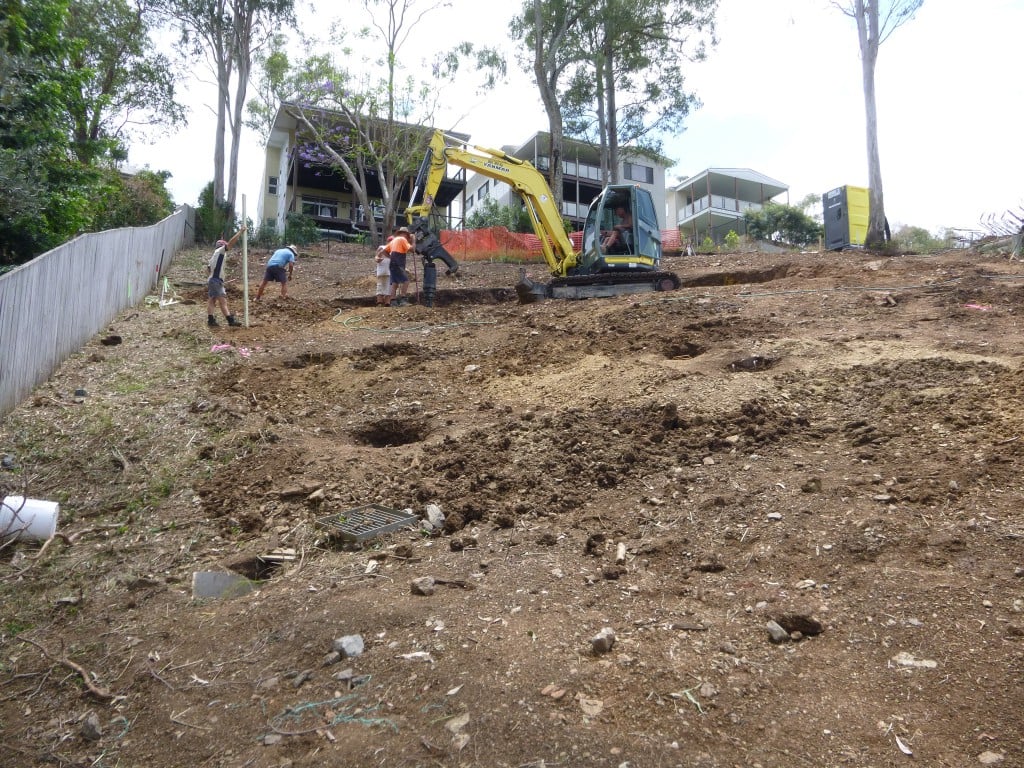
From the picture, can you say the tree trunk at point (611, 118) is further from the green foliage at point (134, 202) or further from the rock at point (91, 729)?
the rock at point (91, 729)

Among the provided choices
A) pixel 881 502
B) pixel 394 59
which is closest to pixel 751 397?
pixel 881 502

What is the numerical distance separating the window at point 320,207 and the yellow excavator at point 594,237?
2179 cm

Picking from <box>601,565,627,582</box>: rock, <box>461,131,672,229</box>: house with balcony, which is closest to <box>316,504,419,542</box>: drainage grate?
<box>601,565,627,582</box>: rock

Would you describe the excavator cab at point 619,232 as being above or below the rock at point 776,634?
above

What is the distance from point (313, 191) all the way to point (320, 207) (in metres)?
0.80

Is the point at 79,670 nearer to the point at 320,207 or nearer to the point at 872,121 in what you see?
the point at 872,121

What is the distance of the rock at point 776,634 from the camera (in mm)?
3180

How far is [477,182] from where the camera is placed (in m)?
42.2

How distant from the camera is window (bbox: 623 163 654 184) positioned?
3909 centimetres

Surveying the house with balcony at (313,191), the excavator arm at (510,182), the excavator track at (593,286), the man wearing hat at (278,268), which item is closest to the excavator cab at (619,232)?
the excavator track at (593,286)

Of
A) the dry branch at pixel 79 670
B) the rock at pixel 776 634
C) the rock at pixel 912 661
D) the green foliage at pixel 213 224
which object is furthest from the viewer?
the green foliage at pixel 213 224

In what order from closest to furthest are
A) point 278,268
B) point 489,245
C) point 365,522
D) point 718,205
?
point 365,522 → point 278,268 → point 489,245 → point 718,205

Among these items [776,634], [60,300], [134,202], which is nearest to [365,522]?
[776,634]

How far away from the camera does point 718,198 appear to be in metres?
41.0
